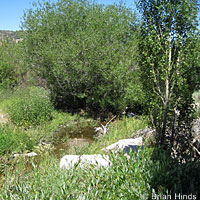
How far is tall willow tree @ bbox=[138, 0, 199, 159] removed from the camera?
A: 3826 mm

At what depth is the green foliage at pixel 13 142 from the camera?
5490 mm

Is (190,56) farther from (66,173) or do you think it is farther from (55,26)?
(55,26)

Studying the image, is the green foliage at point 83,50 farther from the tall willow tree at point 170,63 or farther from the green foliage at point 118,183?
the green foliage at point 118,183

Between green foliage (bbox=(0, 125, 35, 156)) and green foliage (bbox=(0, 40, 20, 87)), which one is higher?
green foliage (bbox=(0, 40, 20, 87))

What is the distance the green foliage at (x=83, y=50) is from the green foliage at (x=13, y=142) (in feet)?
10.5

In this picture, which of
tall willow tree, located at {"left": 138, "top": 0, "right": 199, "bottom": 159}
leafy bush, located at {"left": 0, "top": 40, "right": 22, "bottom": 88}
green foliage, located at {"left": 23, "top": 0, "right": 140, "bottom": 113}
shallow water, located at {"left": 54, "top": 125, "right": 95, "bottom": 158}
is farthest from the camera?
leafy bush, located at {"left": 0, "top": 40, "right": 22, "bottom": 88}

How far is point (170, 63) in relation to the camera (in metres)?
3.90

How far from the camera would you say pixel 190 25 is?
3.85m

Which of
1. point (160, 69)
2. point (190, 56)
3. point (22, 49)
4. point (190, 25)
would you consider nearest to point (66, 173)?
point (160, 69)

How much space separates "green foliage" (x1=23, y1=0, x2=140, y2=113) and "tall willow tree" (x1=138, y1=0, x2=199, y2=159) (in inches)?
129

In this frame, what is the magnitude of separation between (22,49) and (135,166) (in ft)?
29.9

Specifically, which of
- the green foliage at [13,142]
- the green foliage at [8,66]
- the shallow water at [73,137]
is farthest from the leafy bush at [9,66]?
the green foliage at [13,142]

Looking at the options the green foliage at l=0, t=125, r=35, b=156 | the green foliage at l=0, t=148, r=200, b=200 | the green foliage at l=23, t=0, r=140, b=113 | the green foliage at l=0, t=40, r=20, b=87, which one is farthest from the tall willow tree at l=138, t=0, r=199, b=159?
the green foliage at l=0, t=40, r=20, b=87

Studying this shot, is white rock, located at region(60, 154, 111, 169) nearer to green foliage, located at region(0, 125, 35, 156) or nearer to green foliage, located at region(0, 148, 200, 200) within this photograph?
green foliage, located at region(0, 148, 200, 200)
